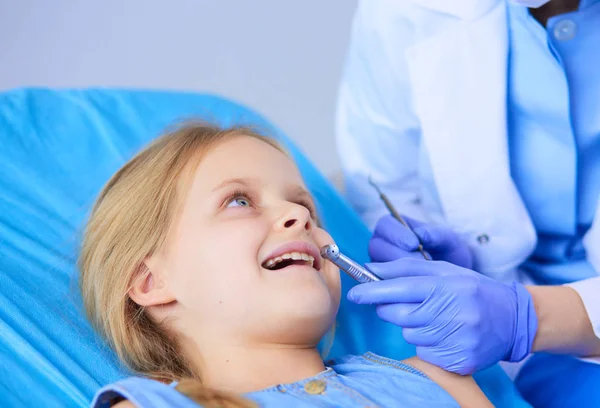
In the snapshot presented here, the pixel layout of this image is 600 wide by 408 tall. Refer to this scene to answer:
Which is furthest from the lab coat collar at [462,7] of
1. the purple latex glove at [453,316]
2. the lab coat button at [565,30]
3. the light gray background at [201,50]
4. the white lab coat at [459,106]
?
the light gray background at [201,50]

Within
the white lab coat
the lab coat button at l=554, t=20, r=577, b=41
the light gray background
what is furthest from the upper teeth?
the light gray background

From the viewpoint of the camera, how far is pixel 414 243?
1315mm

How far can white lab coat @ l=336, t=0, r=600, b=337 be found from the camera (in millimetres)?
1345

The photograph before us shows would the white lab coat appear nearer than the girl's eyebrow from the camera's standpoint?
No

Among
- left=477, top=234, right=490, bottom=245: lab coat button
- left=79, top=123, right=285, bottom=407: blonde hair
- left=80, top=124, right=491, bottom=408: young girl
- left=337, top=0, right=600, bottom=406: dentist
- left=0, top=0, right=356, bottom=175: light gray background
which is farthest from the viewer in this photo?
left=0, top=0, right=356, bottom=175: light gray background

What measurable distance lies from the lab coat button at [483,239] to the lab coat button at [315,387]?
22.1 inches

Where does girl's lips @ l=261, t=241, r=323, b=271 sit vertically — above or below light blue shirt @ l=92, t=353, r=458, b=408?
above

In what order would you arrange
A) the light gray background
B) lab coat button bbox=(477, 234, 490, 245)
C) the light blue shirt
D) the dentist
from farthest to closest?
the light gray background
lab coat button bbox=(477, 234, 490, 245)
the dentist
the light blue shirt

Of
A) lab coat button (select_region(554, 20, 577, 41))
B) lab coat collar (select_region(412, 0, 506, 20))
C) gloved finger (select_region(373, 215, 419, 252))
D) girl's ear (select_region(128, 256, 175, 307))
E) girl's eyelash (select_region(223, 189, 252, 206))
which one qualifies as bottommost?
gloved finger (select_region(373, 215, 419, 252))

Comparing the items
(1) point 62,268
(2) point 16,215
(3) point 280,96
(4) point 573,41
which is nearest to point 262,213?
(1) point 62,268

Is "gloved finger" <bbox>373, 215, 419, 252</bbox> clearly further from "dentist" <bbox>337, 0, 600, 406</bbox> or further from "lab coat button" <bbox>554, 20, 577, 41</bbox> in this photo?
"lab coat button" <bbox>554, 20, 577, 41</bbox>

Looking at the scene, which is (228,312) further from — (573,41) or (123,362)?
(573,41)

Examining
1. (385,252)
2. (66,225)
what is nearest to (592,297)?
(385,252)

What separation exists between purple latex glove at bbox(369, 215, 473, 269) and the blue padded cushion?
106 millimetres
